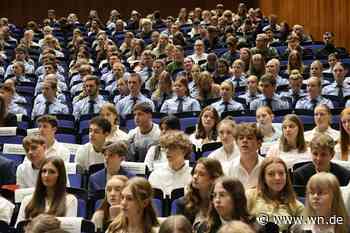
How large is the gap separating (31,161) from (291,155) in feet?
7.11

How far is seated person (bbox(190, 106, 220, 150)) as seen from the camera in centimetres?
737

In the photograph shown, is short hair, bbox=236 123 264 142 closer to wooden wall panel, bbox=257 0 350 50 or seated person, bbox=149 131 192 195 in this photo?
seated person, bbox=149 131 192 195

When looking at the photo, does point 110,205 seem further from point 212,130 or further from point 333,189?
point 212,130

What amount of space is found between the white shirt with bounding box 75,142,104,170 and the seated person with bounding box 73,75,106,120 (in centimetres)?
266

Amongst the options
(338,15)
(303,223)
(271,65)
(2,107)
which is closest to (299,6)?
(338,15)

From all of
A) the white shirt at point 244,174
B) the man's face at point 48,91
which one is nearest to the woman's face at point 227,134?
the white shirt at point 244,174

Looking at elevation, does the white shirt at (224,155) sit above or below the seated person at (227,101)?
below

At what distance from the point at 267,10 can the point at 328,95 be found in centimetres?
1206

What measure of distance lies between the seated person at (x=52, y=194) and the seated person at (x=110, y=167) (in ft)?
2.45

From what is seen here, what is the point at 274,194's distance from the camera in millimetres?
4965

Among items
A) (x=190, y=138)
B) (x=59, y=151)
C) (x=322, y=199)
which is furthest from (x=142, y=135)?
(x=322, y=199)

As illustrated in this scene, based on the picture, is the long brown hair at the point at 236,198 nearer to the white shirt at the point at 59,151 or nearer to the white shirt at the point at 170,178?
the white shirt at the point at 170,178

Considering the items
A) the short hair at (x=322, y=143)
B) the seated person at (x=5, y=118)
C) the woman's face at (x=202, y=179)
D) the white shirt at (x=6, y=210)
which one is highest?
the seated person at (x=5, y=118)

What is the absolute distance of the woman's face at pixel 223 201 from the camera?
446 centimetres
